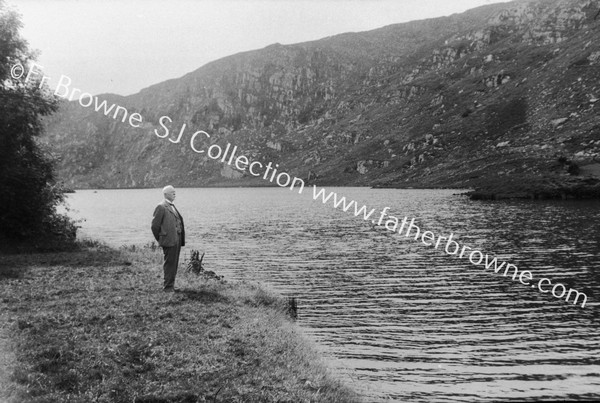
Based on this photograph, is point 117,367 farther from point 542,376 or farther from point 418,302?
point 418,302

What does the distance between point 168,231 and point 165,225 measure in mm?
254

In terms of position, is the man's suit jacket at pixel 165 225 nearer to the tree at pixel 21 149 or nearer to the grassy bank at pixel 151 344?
the grassy bank at pixel 151 344

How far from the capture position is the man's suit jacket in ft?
58.8

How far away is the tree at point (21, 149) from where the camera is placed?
28672 mm

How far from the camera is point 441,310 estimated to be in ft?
67.7

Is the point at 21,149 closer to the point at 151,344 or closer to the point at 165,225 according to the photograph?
the point at 165,225

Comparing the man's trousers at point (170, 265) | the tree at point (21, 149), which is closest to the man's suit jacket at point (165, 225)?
the man's trousers at point (170, 265)

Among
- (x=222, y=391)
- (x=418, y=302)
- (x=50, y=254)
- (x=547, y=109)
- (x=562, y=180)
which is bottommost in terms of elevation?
(x=50, y=254)

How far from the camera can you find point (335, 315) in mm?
20109

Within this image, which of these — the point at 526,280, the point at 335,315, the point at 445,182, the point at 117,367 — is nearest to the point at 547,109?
the point at 445,182

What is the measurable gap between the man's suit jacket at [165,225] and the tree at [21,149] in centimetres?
1612

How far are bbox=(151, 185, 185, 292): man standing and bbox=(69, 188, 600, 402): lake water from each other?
18.1 ft

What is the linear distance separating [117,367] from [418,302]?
15.1m

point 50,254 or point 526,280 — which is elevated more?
point 526,280
